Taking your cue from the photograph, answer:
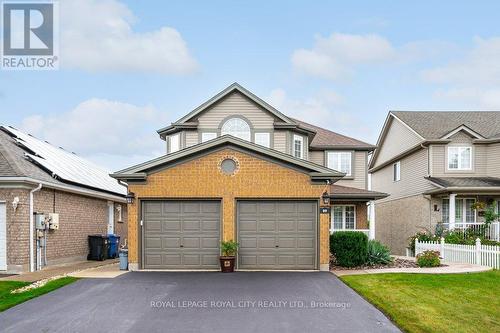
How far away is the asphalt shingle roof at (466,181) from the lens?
22094 mm

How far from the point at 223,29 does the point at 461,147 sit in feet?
45.6

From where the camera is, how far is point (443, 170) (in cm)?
2372

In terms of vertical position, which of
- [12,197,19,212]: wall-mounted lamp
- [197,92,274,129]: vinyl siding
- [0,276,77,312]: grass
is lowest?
[0,276,77,312]: grass

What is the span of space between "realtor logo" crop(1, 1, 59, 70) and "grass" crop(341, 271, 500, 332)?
13655 millimetres

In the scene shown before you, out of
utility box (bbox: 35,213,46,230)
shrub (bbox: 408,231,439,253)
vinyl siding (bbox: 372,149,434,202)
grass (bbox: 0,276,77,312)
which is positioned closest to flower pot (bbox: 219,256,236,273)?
grass (bbox: 0,276,77,312)

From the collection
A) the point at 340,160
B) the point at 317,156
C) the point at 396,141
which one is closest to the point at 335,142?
the point at 340,160

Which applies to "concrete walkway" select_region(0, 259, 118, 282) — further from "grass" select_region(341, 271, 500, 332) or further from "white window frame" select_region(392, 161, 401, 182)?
"white window frame" select_region(392, 161, 401, 182)

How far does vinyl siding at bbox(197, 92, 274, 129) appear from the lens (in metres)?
21.2

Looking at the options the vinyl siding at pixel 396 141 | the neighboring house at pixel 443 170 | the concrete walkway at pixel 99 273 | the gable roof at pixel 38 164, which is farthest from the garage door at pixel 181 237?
the vinyl siding at pixel 396 141

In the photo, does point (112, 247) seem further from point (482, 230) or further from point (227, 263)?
point (482, 230)

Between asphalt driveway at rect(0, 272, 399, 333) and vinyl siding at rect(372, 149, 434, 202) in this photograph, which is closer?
asphalt driveway at rect(0, 272, 399, 333)

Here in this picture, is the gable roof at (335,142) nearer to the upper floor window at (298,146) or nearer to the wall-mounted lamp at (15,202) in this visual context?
the upper floor window at (298,146)

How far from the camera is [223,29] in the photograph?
19.9 metres

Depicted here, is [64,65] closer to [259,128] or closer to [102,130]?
[259,128]
